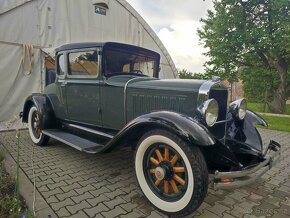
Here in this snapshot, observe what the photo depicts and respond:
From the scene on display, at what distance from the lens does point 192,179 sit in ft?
7.41

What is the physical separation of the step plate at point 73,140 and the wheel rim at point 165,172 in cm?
98

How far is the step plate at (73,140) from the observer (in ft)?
11.2

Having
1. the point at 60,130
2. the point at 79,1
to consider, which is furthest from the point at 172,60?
the point at 60,130

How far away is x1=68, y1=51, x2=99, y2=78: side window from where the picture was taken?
371 centimetres

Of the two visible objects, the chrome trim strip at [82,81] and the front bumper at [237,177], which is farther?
the chrome trim strip at [82,81]

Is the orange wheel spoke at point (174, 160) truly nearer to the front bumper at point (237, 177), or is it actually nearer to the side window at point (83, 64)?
the front bumper at point (237, 177)

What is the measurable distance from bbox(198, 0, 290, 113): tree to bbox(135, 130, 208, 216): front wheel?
10788mm

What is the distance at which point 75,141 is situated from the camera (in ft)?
12.3

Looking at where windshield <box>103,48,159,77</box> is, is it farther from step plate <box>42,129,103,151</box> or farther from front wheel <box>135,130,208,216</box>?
front wheel <box>135,130,208,216</box>

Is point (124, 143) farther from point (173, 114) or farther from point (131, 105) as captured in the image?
point (173, 114)

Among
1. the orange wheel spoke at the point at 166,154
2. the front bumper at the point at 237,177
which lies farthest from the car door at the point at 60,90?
the front bumper at the point at 237,177

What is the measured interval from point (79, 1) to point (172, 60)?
4.85m

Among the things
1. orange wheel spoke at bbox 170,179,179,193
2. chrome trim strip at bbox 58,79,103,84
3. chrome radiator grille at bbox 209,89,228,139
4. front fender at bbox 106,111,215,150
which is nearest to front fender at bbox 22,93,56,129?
chrome trim strip at bbox 58,79,103,84

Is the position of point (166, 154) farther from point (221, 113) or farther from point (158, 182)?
point (221, 113)
